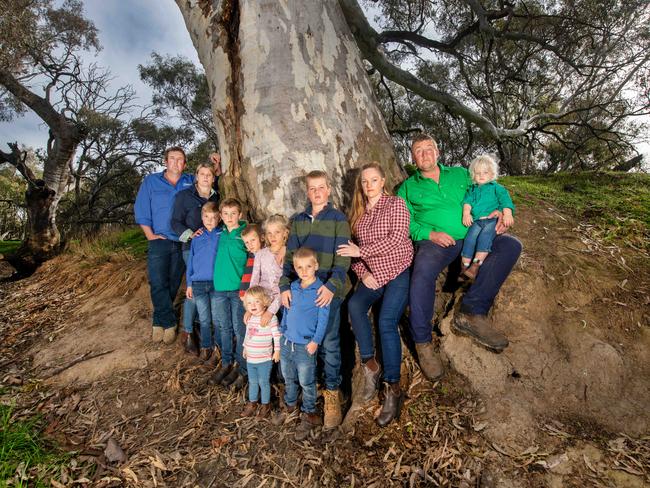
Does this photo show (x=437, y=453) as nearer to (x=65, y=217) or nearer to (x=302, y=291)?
(x=302, y=291)

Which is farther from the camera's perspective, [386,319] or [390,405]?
[386,319]

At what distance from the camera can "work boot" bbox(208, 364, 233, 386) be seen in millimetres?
2865

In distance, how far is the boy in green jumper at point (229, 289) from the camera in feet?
9.42

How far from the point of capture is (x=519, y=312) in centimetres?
263

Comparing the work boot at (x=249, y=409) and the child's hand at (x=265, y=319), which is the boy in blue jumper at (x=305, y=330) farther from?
the work boot at (x=249, y=409)

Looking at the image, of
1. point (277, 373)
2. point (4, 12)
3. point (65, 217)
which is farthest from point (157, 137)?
point (277, 373)

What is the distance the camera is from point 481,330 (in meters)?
2.45

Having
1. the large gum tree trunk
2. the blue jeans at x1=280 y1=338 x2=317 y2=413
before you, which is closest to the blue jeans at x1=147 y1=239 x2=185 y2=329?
the large gum tree trunk

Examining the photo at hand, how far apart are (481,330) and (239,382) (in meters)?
1.77

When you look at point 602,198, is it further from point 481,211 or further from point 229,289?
point 229,289

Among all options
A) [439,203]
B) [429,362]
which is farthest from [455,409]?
[439,203]

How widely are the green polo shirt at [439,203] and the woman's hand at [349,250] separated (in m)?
0.50

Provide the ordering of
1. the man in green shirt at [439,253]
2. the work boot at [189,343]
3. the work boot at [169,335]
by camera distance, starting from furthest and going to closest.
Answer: the work boot at [169,335]
the work boot at [189,343]
the man in green shirt at [439,253]

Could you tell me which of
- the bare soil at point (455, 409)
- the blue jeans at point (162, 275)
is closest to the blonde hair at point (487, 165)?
the bare soil at point (455, 409)
